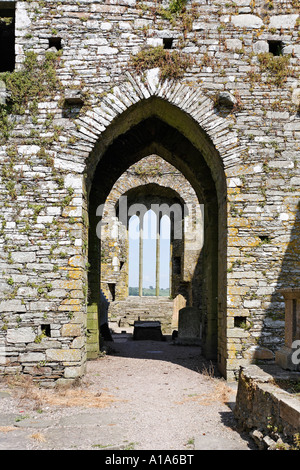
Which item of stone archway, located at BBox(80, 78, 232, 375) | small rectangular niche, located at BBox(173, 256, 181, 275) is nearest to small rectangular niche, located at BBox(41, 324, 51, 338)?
stone archway, located at BBox(80, 78, 232, 375)

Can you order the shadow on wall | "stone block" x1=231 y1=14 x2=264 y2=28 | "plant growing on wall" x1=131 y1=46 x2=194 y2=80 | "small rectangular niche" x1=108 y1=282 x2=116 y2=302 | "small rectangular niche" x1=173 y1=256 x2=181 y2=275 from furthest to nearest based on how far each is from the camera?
"small rectangular niche" x1=173 y1=256 x2=181 y2=275 < "small rectangular niche" x1=108 y1=282 x2=116 y2=302 < "stone block" x1=231 y1=14 x2=264 y2=28 < "plant growing on wall" x1=131 y1=46 x2=194 y2=80 < the shadow on wall

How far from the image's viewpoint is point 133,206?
65.1 ft

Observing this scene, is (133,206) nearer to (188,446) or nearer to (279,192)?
(279,192)

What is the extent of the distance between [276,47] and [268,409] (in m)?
5.69

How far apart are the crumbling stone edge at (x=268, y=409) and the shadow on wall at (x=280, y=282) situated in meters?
1.77

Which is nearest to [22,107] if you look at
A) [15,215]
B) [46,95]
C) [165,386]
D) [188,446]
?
[46,95]

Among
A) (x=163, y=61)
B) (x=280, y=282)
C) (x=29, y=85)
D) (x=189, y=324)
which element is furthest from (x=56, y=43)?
(x=189, y=324)

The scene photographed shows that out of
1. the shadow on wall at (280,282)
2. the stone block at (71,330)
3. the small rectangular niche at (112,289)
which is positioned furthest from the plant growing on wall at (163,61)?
Answer: the small rectangular niche at (112,289)

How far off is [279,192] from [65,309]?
3707mm

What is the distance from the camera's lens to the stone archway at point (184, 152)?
23.0ft

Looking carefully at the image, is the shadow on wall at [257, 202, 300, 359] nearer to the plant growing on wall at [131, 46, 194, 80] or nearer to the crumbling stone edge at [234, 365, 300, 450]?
the crumbling stone edge at [234, 365, 300, 450]

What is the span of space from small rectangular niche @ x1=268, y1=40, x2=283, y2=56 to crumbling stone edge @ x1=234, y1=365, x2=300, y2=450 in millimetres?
4937

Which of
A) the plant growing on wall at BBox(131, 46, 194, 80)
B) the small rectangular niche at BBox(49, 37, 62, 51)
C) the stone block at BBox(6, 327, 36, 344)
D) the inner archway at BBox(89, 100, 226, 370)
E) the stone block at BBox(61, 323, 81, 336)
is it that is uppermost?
the small rectangular niche at BBox(49, 37, 62, 51)

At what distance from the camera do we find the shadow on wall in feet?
22.2
